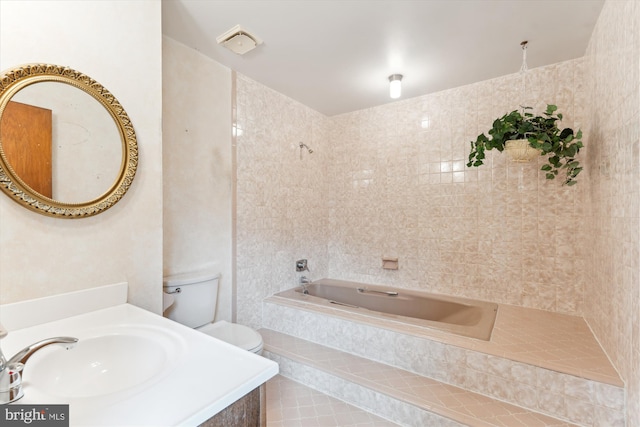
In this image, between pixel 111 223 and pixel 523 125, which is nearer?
pixel 111 223

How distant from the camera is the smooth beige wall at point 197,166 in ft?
6.42

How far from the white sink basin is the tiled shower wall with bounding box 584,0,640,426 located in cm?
181

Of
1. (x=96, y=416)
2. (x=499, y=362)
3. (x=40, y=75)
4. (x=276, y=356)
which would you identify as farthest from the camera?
(x=276, y=356)

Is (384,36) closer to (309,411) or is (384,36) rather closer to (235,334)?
(235,334)

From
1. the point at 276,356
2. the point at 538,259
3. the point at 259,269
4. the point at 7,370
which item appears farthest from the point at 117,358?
the point at 538,259

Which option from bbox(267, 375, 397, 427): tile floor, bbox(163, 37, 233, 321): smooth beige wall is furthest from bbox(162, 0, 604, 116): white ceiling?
bbox(267, 375, 397, 427): tile floor

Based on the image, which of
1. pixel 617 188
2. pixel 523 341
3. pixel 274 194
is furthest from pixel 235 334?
pixel 617 188

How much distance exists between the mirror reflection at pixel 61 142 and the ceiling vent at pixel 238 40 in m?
0.97

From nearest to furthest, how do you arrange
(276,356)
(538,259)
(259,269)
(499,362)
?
(499,362) < (276,356) < (538,259) < (259,269)

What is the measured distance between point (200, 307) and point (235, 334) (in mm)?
331

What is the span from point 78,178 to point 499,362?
7.47ft

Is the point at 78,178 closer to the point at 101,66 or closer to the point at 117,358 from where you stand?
the point at 101,66

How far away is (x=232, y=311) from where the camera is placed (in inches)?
92.4

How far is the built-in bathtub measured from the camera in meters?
2.06
